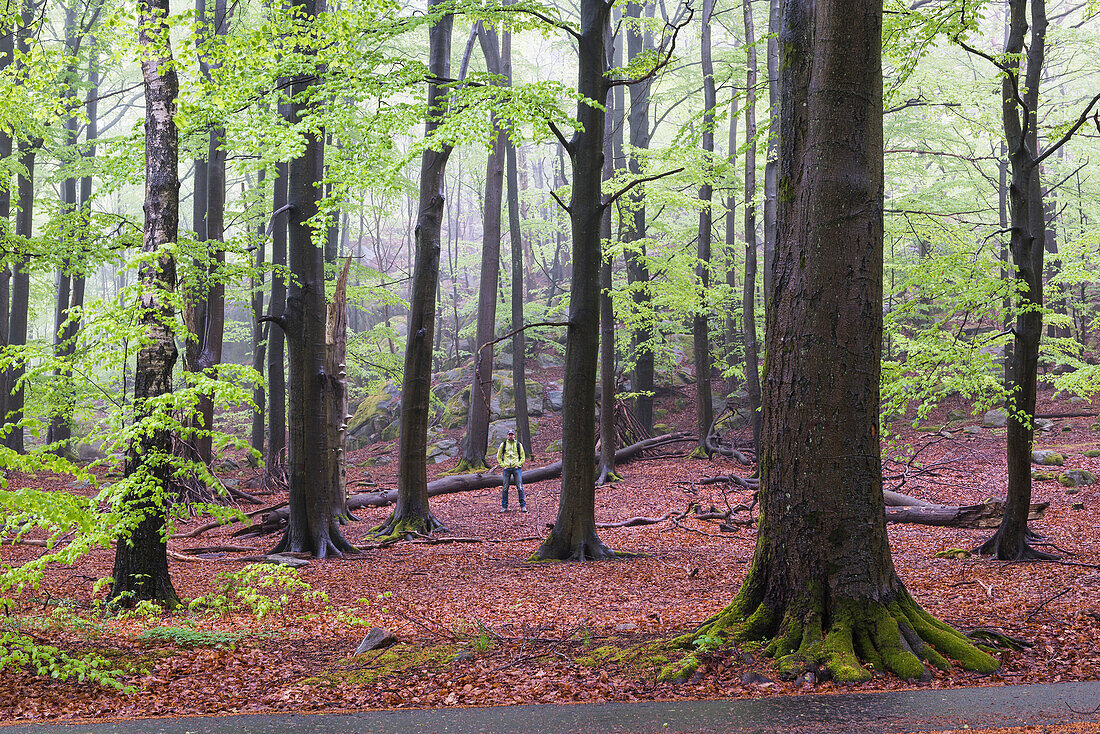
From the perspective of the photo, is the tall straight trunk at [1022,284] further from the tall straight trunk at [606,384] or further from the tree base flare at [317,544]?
the tall straight trunk at [606,384]

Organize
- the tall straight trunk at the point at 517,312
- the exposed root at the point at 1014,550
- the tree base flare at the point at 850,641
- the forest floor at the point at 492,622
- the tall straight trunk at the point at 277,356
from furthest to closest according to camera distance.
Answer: the tall straight trunk at the point at 517,312 < the tall straight trunk at the point at 277,356 < the exposed root at the point at 1014,550 < the forest floor at the point at 492,622 < the tree base flare at the point at 850,641

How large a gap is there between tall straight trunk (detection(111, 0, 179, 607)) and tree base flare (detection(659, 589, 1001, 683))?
4.31 m

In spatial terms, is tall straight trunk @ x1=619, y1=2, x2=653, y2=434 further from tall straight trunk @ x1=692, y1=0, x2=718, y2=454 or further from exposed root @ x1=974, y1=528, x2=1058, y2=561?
exposed root @ x1=974, y1=528, x2=1058, y2=561

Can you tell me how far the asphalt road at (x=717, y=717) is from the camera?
2914 mm

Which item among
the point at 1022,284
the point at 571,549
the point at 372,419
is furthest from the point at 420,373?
the point at 372,419

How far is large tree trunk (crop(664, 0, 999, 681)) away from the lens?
3.74 m

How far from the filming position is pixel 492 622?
5.61 metres

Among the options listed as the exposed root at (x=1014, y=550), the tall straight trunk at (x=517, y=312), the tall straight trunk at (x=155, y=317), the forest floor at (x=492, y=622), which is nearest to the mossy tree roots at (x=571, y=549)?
the forest floor at (x=492, y=622)

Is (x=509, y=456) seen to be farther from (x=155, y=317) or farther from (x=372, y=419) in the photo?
(x=372, y=419)

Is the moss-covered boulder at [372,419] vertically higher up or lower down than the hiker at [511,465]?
higher up

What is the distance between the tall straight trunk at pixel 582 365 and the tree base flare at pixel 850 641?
4.48 metres

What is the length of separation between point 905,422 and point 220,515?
67.8 feet

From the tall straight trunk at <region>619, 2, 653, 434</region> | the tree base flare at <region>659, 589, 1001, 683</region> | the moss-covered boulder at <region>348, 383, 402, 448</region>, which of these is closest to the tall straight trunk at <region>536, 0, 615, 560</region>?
the tree base flare at <region>659, 589, 1001, 683</region>

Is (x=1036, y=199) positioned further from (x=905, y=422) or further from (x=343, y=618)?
(x=905, y=422)
